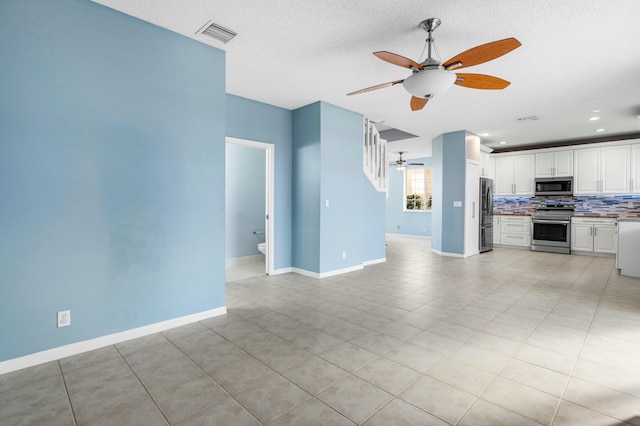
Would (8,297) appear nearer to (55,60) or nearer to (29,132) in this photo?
(29,132)

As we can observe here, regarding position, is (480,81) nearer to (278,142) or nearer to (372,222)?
(278,142)

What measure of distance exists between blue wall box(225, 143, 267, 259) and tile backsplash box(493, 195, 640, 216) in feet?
21.2

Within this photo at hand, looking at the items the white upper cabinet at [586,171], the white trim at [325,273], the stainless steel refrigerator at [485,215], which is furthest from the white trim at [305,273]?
the white upper cabinet at [586,171]

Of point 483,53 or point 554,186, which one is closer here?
point 483,53

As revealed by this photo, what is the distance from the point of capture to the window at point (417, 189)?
10.5m

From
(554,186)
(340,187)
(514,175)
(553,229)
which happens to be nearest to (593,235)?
(553,229)

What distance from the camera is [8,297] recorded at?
2.21m

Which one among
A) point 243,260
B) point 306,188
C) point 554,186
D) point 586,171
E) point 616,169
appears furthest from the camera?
point 554,186

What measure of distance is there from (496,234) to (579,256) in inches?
70.3

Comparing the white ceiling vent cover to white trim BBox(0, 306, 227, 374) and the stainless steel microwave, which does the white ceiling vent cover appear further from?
the stainless steel microwave

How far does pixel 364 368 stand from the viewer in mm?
2238

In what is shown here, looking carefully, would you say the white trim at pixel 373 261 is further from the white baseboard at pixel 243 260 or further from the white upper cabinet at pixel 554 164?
the white upper cabinet at pixel 554 164

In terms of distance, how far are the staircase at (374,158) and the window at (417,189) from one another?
4509 mm

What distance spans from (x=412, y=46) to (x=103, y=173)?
3.10 m
